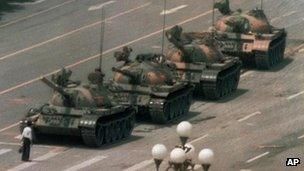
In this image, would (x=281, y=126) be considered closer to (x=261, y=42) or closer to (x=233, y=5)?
(x=261, y=42)

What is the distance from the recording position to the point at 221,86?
66.8m

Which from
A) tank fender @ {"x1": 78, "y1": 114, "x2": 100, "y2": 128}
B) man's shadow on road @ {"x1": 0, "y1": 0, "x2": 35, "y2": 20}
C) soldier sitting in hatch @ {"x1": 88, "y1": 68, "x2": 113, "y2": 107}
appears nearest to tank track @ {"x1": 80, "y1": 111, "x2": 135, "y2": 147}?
tank fender @ {"x1": 78, "y1": 114, "x2": 100, "y2": 128}

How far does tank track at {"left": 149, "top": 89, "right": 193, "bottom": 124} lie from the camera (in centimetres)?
6034

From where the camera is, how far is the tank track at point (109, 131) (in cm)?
5544

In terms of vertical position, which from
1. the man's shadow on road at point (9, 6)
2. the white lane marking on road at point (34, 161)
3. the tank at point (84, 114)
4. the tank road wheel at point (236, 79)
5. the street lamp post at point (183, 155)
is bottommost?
the man's shadow on road at point (9, 6)

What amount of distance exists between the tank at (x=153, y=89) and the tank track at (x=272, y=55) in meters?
10.3

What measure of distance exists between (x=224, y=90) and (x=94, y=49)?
1333 cm

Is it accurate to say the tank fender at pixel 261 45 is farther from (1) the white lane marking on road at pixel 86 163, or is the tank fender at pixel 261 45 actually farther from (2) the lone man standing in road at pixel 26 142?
(2) the lone man standing in road at pixel 26 142

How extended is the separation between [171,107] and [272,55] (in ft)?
47.6

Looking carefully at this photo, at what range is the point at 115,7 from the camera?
89.4 meters

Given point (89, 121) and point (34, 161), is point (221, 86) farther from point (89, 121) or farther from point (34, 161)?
point (34, 161)

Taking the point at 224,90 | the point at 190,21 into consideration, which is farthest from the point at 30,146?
the point at 190,21

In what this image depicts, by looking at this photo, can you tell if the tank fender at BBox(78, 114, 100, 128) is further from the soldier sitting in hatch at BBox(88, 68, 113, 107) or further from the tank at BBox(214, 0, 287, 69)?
the tank at BBox(214, 0, 287, 69)

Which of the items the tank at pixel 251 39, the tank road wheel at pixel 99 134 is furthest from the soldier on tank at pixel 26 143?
the tank at pixel 251 39
